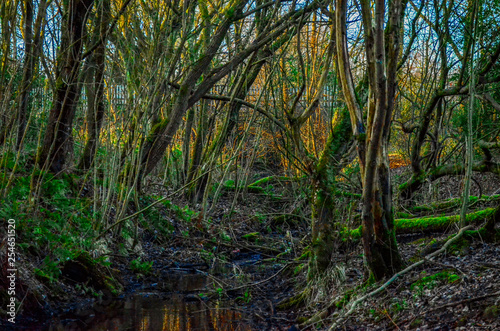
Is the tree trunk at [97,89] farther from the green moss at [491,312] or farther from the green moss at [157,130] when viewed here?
the green moss at [491,312]

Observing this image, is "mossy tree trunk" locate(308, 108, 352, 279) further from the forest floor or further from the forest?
the forest floor

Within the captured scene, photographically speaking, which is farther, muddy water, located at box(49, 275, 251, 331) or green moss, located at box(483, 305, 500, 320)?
muddy water, located at box(49, 275, 251, 331)

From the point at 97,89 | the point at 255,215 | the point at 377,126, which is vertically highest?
the point at 97,89

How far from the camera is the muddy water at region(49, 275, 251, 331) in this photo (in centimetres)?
468

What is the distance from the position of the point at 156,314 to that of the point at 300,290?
183 centimetres

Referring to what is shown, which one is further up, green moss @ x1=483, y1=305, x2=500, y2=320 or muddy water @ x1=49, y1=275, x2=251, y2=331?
green moss @ x1=483, y1=305, x2=500, y2=320

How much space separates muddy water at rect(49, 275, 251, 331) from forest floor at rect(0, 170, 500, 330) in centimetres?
3

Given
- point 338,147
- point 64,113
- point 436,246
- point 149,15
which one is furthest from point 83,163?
point 436,246

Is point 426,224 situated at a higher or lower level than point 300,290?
higher

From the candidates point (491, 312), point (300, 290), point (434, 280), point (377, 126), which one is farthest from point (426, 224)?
point (491, 312)

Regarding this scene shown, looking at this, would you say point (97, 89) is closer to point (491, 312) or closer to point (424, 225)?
point (424, 225)

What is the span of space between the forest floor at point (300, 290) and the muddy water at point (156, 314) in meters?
0.03

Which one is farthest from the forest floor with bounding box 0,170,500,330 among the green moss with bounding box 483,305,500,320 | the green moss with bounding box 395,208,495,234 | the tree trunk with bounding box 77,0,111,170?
the tree trunk with bounding box 77,0,111,170

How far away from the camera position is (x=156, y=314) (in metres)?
5.17
